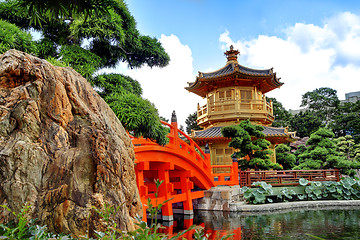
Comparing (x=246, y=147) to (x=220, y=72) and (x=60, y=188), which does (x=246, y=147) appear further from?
(x=60, y=188)

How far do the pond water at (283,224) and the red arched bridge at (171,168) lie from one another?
2.72 feet

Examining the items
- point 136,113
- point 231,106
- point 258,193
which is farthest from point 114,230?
point 231,106

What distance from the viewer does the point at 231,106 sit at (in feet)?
Answer: 56.4

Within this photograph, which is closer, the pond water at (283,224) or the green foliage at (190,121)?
the pond water at (283,224)

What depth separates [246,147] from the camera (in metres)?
12.9

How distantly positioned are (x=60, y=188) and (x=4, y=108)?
3.42 feet

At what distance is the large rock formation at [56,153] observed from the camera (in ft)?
9.20

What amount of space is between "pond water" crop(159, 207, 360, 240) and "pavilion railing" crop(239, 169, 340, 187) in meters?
2.01

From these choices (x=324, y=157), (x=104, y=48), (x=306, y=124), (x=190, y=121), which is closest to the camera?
(x=104, y=48)

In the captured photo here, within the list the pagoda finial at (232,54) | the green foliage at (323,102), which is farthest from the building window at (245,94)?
the green foliage at (323,102)

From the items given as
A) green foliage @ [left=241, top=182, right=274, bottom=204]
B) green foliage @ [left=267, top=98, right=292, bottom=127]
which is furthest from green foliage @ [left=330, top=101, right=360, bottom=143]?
green foliage @ [left=241, top=182, right=274, bottom=204]

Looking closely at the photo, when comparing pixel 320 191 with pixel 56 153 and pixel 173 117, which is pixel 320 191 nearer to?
pixel 173 117

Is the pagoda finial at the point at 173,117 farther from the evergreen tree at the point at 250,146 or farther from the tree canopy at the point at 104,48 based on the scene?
the evergreen tree at the point at 250,146

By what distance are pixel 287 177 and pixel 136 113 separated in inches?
396
